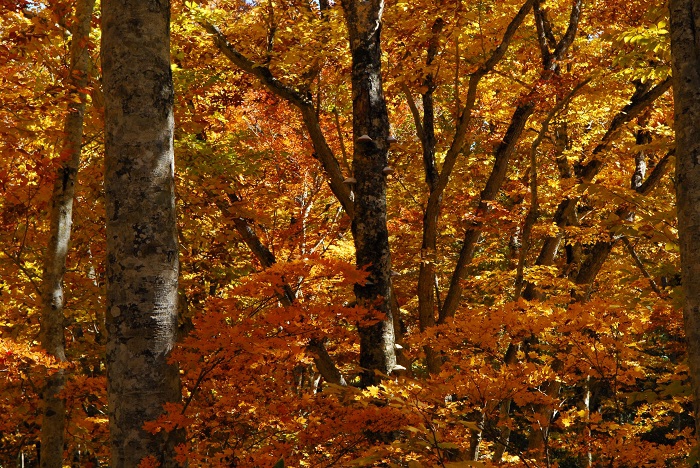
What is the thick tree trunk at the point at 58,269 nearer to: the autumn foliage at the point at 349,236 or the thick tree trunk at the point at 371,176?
the autumn foliage at the point at 349,236

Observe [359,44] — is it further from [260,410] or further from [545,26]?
[545,26]

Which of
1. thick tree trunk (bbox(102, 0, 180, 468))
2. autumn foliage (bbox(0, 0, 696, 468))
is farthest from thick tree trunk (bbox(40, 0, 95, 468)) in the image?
thick tree trunk (bbox(102, 0, 180, 468))

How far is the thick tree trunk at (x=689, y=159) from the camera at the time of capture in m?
2.28

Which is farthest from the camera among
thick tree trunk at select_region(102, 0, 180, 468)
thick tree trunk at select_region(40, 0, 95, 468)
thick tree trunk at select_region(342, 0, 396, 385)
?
thick tree trunk at select_region(40, 0, 95, 468)

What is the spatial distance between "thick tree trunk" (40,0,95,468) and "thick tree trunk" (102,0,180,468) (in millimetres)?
3372

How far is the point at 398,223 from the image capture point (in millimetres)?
11891

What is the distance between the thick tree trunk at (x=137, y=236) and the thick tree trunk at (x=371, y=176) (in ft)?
9.73

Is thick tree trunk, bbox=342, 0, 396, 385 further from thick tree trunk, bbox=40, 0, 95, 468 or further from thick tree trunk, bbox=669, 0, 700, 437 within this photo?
thick tree trunk, bbox=669, 0, 700, 437

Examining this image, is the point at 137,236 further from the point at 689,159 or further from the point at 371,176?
the point at 371,176

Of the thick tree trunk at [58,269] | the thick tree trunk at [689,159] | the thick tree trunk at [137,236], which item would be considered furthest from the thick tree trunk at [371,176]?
the thick tree trunk at [689,159]

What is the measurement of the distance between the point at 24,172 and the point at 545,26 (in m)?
8.08

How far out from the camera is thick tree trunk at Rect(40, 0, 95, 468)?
18.9 ft

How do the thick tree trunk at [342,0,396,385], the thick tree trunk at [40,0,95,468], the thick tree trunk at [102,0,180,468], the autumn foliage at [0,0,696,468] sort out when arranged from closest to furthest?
the thick tree trunk at [102,0,180,468] < the autumn foliage at [0,0,696,468] < the thick tree trunk at [342,0,396,385] < the thick tree trunk at [40,0,95,468]

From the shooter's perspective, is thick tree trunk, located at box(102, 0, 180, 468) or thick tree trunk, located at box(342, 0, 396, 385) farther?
thick tree trunk, located at box(342, 0, 396, 385)
